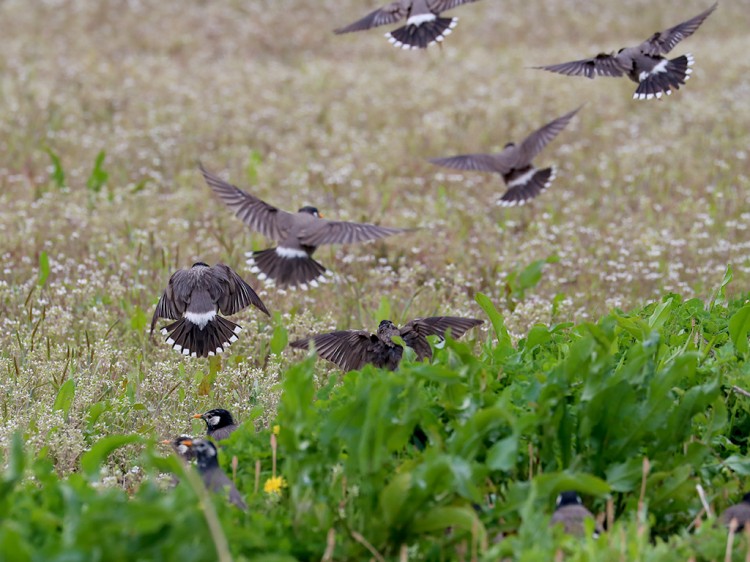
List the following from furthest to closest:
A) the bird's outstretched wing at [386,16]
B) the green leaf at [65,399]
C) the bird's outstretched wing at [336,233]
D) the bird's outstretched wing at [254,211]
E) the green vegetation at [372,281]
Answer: the bird's outstretched wing at [386,16]
the bird's outstretched wing at [254,211]
the bird's outstretched wing at [336,233]
the green leaf at [65,399]
the green vegetation at [372,281]

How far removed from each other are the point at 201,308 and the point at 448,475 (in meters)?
2.98

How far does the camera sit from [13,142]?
498 inches

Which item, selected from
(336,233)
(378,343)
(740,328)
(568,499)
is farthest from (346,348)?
(568,499)

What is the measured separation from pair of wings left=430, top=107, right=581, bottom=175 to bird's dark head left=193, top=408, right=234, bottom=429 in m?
3.82

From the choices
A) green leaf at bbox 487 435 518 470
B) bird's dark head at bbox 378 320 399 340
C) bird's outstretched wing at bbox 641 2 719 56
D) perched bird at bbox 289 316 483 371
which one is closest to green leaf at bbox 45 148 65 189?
perched bird at bbox 289 316 483 371

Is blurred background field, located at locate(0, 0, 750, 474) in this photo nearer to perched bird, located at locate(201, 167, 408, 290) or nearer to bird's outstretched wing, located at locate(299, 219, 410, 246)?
perched bird, located at locate(201, 167, 408, 290)

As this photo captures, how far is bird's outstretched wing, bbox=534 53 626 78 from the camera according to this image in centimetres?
729

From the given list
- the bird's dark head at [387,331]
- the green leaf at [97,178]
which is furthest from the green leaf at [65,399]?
the green leaf at [97,178]

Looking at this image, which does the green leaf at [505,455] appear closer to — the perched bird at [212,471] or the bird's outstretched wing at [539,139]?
the perched bird at [212,471]

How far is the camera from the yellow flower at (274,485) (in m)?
4.13

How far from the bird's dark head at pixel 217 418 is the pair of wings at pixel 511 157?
3822mm

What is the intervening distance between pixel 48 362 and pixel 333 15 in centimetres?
1605

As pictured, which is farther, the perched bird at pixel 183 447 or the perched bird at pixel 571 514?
the perched bird at pixel 183 447

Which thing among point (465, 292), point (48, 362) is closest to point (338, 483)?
point (48, 362)
